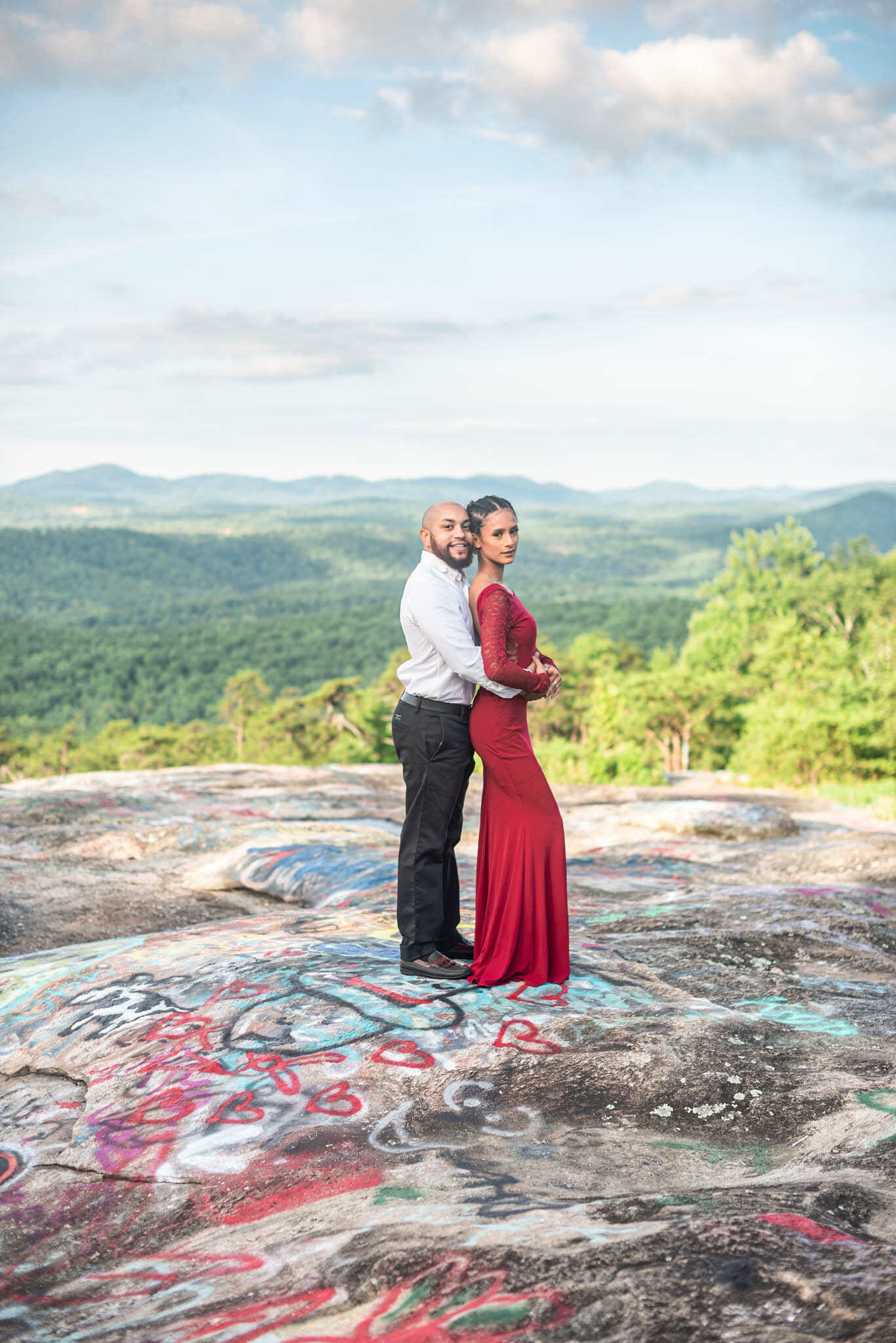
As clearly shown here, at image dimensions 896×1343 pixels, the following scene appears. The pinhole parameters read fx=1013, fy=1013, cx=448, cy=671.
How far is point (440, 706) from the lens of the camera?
198 inches

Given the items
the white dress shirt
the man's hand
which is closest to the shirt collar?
the white dress shirt

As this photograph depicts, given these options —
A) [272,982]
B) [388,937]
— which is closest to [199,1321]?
[272,982]

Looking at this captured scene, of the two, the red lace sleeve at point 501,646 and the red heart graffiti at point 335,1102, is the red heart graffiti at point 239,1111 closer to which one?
the red heart graffiti at point 335,1102

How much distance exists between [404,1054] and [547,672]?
1.89 m

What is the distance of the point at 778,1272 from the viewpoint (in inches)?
100

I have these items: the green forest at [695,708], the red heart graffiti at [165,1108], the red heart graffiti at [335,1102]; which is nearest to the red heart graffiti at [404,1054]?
the red heart graffiti at [335,1102]

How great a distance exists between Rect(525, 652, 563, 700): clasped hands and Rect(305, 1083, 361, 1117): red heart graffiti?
1.96 metres

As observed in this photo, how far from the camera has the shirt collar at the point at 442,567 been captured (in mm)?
4957

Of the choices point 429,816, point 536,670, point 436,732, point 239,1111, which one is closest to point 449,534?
point 536,670

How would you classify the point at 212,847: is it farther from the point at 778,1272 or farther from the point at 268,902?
the point at 778,1272

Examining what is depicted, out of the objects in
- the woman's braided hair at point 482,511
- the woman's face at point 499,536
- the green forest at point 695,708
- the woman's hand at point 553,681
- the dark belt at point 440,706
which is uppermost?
the woman's braided hair at point 482,511

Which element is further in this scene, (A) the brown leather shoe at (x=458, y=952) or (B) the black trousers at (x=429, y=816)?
(A) the brown leather shoe at (x=458, y=952)

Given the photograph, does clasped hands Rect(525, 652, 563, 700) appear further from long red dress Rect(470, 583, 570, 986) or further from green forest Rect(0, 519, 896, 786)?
green forest Rect(0, 519, 896, 786)

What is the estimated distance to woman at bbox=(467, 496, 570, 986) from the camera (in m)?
4.97
